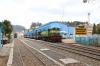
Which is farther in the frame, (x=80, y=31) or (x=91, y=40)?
(x=80, y=31)

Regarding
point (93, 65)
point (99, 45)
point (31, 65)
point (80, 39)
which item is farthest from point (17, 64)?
point (80, 39)

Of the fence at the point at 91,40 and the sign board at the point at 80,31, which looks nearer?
the fence at the point at 91,40

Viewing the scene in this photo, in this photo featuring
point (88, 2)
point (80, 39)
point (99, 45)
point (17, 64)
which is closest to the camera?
point (17, 64)

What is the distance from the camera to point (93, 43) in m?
29.1

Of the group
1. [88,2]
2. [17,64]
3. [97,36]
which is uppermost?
[88,2]

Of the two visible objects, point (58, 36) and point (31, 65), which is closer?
point (31, 65)

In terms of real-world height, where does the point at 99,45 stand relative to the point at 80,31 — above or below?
below

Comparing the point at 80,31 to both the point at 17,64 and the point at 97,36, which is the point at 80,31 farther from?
the point at 17,64

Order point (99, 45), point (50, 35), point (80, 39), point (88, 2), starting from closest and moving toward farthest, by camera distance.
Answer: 1. point (88, 2)
2. point (99, 45)
3. point (80, 39)
4. point (50, 35)

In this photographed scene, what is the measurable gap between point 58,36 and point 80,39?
5.15 metres

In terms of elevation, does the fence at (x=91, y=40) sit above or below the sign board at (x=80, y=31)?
below

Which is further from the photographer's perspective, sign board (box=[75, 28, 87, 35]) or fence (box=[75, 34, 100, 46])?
sign board (box=[75, 28, 87, 35])

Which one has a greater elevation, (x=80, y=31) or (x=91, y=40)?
(x=80, y=31)

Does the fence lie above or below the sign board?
below
